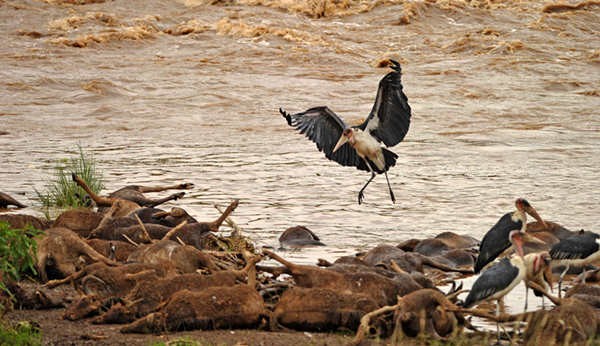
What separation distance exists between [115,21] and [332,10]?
7.95 meters

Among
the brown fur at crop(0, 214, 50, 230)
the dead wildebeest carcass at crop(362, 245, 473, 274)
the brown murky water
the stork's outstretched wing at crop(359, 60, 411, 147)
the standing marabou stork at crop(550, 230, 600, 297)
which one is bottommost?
the brown murky water

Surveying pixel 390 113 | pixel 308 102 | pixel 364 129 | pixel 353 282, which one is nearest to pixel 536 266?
pixel 353 282

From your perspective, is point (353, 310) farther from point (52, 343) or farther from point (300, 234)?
point (300, 234)

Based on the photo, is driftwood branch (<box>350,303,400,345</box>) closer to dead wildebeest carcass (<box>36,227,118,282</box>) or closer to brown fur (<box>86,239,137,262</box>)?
dead wildebeest carcass (<box>36,227,118,282</box>)

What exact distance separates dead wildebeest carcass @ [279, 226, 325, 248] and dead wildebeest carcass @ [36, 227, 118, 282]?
304cm

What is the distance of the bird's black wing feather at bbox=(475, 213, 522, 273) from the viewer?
8125mm

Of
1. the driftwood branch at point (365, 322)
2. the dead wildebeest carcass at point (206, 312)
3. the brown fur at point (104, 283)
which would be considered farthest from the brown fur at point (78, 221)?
the driftwood branch at point (365, 322)

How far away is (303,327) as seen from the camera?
6543 mm

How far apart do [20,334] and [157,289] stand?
3.50ft

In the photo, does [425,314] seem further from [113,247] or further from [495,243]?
[113,247]

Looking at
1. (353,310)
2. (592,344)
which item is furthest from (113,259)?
(592,344)

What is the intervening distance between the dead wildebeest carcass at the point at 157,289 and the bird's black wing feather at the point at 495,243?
2164 millimetres

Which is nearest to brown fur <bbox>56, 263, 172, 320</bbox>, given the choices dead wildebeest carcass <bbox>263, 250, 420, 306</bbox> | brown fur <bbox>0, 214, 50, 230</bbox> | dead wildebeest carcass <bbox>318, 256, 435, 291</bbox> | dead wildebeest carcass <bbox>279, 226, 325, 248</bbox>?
dead wildebeest carcass <bbox>263, 250, 420, 306</bbox>

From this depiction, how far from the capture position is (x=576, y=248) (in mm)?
8555
